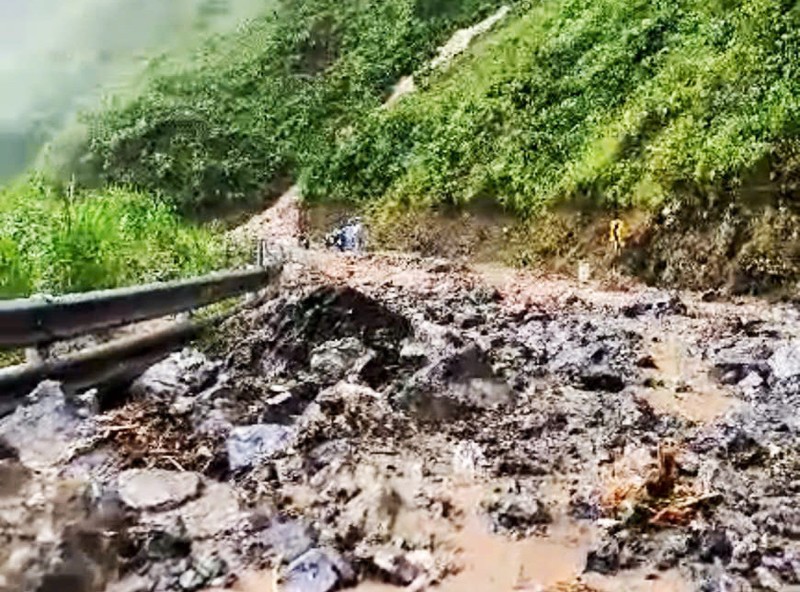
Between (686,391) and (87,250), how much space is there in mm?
4264

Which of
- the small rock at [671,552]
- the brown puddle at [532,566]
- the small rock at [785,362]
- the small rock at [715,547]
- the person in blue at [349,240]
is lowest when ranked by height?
the person in blue at [349,240]

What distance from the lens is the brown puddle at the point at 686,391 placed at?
6.76m

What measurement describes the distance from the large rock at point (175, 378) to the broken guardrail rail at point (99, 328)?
0.14 meters

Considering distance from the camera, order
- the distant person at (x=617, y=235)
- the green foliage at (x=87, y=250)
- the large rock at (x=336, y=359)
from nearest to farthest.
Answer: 1. the large rock at (x=336, y=359)
2. the green foliage at (x=87, y=250)
3. the distant person at (x=617, y=235)

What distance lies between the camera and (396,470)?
4.93 meters

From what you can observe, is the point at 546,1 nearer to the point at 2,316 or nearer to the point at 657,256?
the point at 657,256

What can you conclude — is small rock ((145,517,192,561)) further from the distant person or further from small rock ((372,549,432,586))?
the distant person

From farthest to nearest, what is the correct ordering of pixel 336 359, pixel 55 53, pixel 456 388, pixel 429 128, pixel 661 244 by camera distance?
pixel 429 128 → pixel 661 244 → pixel 55 53 → pixel 336 359 → pixel 456 388

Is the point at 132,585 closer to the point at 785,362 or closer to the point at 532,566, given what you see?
the point at 532,566

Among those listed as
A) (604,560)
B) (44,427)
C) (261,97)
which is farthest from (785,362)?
(261,97)

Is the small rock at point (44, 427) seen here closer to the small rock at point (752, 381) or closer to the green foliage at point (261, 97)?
the small rock at point (752, 381)

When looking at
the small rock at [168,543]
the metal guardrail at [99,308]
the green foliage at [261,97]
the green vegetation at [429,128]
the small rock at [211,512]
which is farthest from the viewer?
the green foliage at [261,97]

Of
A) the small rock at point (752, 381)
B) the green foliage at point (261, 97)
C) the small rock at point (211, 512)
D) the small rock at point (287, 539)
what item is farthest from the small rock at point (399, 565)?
the green foliage at point (261, 97)

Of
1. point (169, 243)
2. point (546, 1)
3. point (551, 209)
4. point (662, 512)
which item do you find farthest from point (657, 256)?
point (546, 1)
